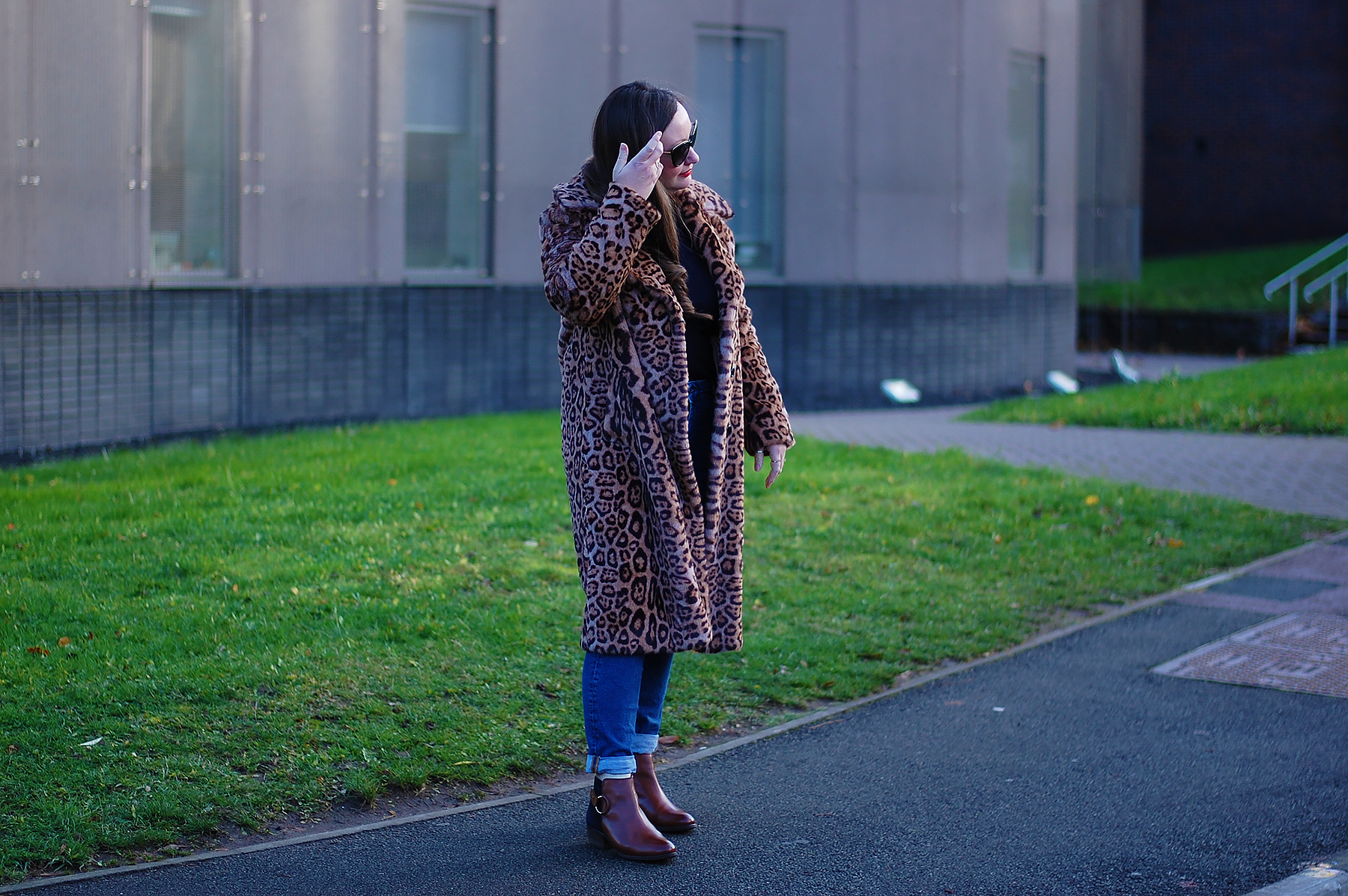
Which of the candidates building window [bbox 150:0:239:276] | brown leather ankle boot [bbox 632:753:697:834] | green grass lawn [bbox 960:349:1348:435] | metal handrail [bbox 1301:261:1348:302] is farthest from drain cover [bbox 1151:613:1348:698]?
metal handrail [bbox 1301:261:1348:302]

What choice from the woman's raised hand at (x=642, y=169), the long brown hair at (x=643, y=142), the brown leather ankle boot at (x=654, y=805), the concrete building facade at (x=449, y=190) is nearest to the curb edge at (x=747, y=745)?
the brown leather ankle boot at (x=654, y=805)

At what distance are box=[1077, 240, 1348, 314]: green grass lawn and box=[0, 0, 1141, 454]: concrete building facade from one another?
3957 millimetres

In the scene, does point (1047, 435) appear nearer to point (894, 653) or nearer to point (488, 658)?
point (894, 653)

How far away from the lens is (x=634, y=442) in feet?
13.0

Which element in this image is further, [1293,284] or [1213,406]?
[1293,284]

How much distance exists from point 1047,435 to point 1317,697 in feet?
22.3

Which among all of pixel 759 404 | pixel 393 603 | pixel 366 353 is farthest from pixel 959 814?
pixel 366 353

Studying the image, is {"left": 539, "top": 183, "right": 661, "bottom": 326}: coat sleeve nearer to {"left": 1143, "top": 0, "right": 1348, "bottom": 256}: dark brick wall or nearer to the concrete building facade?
the concrete building facade

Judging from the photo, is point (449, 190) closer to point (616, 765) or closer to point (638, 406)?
point (638, 406)

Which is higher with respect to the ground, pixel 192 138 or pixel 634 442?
pixel 192 138

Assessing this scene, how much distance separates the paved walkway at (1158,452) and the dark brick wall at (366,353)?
59.0 inches

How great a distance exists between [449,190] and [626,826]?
9650 millimetres

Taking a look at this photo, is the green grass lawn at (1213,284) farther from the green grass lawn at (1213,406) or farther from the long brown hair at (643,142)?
the long brown hair at (643,142)

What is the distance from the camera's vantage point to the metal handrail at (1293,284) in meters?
21.6
